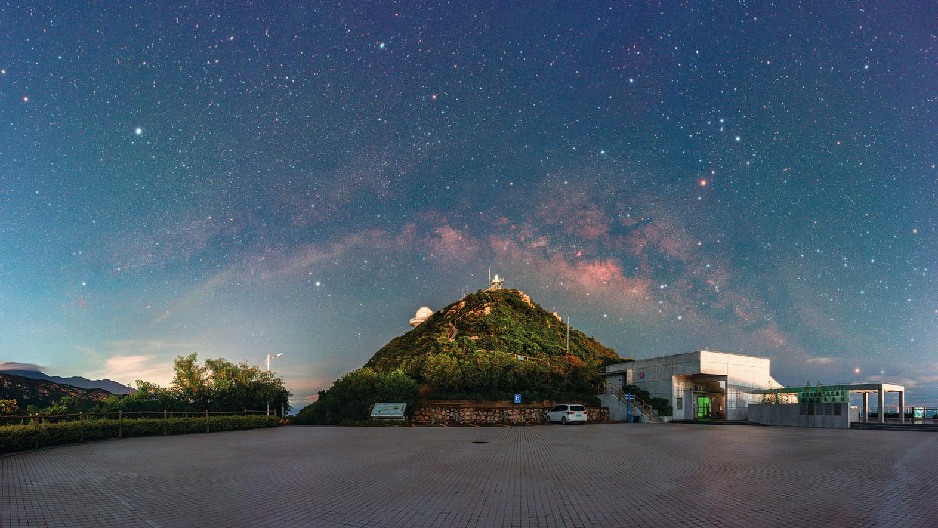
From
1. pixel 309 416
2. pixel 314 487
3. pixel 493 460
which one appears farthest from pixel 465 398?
pixel 314 487

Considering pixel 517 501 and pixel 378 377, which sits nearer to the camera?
pixel 517 501

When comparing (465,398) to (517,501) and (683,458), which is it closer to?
(683,458)

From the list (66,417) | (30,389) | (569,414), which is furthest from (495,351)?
(30,389)

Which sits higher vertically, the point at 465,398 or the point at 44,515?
the point at 44,515

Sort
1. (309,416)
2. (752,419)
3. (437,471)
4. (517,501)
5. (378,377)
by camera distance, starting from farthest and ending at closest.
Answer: (309,416), (378,377), (752,419), (437,471), (517,501)

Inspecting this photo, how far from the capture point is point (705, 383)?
3803cm

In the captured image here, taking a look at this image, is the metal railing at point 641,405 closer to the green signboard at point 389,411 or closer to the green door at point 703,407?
the green door at point 703,407

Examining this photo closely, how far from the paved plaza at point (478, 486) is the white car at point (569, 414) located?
48.3 ft

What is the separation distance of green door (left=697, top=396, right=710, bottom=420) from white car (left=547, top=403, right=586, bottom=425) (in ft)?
35.2

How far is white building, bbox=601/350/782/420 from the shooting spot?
35.2 m

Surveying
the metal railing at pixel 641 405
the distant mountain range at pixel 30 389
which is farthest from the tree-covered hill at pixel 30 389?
the metal railing at pixel 641 405

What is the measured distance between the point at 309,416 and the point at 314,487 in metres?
31.2

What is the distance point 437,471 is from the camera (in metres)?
12.0

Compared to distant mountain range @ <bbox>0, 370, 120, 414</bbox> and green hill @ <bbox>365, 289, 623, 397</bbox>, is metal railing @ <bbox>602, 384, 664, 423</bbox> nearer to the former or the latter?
green hill @ <bbox>365, 289, 623, 397</bbox>
